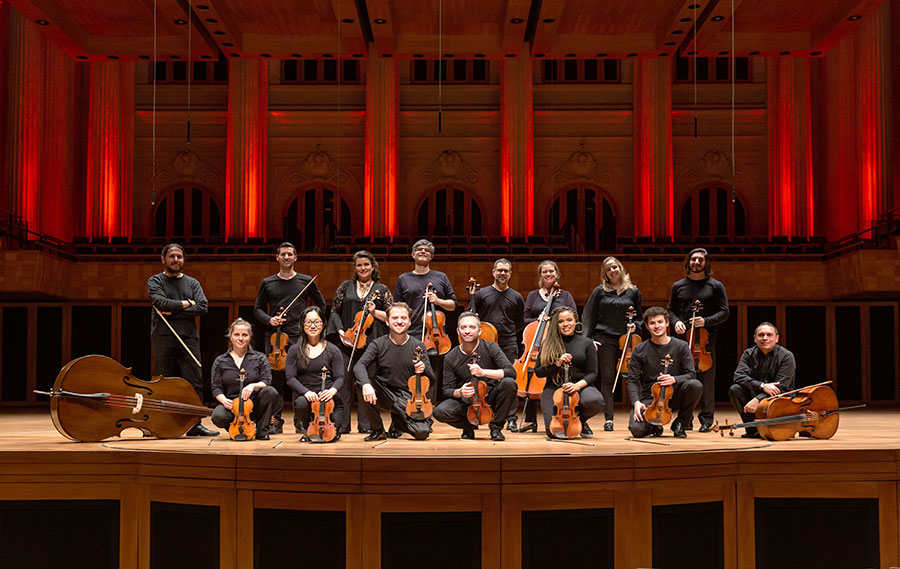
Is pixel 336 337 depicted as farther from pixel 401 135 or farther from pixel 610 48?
pixel 401 135

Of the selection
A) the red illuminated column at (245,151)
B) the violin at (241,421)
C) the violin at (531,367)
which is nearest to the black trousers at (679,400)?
the violin at (531,367)

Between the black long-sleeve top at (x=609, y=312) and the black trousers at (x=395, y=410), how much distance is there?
1.45 metres

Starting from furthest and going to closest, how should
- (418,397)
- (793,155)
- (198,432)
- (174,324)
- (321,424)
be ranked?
(793,155)
(174,324)
(198,432)
(418,397)
(321,424)

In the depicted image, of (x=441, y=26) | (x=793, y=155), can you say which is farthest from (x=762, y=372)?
(x=793, y=155)

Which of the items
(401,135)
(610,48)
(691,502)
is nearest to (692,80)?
(610,48)

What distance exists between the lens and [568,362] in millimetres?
5273

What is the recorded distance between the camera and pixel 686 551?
180 inches

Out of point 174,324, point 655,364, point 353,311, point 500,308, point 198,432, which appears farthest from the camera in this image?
point 500,308

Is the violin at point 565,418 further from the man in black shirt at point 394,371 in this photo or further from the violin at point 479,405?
the man in black shirt at point 394,371

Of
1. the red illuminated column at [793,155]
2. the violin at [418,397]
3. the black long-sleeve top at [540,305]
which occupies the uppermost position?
the red illuminated column at [793,155]

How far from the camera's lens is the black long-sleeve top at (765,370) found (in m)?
5.53

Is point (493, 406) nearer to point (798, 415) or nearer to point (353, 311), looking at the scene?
point (353, 311)

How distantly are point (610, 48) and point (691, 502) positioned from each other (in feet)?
27.4

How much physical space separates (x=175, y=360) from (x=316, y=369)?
1.08 meters
